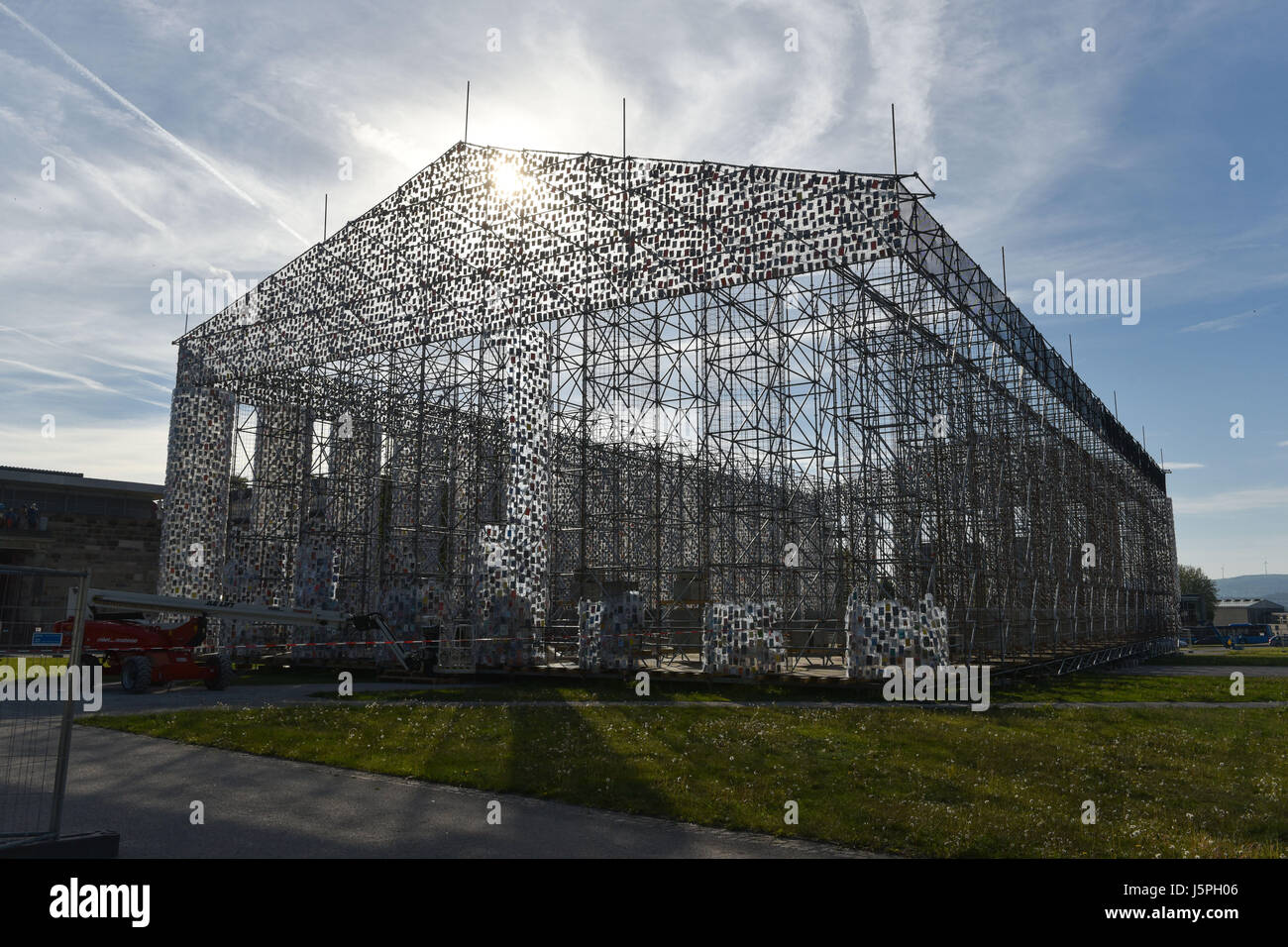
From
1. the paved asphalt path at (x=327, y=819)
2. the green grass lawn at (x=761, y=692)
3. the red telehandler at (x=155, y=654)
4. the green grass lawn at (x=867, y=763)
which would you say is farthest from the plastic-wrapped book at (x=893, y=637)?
the red telehandler at (x=155, y=654)

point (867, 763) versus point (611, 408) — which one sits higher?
point (611, 408)

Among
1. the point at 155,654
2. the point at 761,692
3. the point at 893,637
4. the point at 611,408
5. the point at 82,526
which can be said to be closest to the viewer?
the point at 893,637

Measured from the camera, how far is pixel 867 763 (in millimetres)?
9867

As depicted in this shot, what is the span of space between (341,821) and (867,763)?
5421 millimetres

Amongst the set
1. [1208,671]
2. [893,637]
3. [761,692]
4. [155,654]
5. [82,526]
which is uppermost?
[82,526]

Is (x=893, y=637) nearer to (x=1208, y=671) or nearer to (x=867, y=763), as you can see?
(x=867, y=763)

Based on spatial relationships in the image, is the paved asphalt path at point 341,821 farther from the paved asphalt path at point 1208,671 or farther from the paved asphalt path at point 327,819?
the paved asphalt path at point 1208,671

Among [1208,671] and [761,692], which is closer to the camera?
[761,692]

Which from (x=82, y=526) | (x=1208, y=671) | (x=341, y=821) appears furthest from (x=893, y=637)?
(x=82, y=526)

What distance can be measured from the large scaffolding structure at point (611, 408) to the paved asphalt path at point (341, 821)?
37.6 feet

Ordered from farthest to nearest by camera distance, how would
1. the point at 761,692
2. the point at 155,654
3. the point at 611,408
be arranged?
the point at 611,408 → the point at 155,654 → the point at 761,692

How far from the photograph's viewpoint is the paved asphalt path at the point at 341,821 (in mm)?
6730
